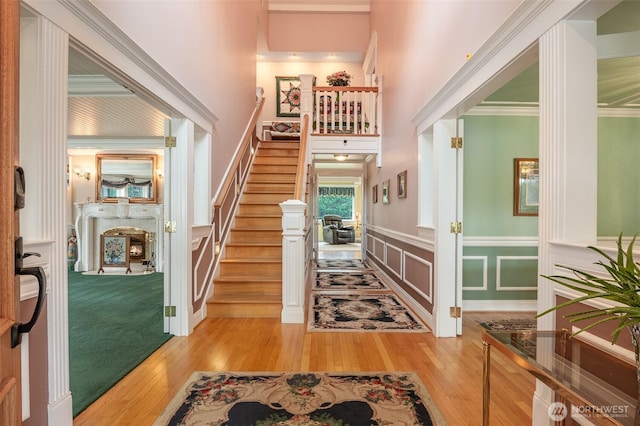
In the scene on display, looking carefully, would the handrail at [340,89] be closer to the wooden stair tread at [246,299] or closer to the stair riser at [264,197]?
the stair riser at [264,197]

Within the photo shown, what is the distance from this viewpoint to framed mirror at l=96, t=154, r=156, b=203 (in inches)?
270

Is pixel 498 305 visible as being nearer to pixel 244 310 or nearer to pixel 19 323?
pixel 244 310

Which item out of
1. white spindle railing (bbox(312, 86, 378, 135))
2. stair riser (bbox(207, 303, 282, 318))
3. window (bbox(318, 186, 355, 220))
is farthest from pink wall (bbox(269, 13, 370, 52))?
window (bbox(318, 186, 355, 220))

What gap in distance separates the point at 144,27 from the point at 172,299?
2.32 meters

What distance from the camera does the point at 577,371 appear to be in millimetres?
1114

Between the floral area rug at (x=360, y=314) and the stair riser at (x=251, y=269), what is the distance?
2.05 feet

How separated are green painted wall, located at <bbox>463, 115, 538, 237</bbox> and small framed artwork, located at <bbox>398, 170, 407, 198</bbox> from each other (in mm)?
716

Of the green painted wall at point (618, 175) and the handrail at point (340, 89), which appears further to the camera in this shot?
the handrail at point (340, 89)

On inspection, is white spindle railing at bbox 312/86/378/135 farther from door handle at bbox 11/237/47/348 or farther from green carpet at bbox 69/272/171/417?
door handle at bbox 11/237/47/348

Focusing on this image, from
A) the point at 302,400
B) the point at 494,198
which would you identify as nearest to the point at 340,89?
the point at 494,198

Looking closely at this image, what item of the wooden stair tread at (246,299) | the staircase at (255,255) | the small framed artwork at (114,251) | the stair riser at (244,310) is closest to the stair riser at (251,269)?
the staircase at (255,255)

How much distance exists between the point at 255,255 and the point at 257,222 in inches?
25.6

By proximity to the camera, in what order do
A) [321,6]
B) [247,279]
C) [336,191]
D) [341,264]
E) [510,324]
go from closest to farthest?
[510,324] < [247,279] < [341,264] < [321,6] < [336,191]

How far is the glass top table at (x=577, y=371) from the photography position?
0.92 meters
